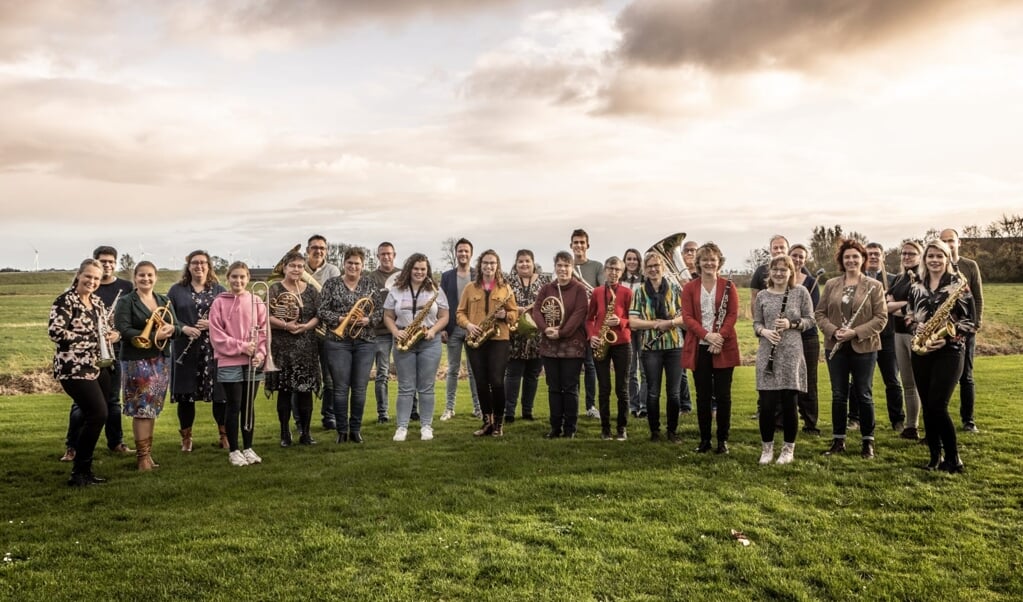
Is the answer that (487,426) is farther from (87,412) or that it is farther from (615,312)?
(87,412)

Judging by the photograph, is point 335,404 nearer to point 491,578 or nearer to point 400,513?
point 400,513

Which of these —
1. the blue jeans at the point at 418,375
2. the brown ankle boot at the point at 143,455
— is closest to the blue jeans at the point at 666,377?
the blue jeans at the point at 418,375

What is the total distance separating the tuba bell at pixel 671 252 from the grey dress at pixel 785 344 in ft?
5.15

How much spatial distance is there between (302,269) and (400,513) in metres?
4.10

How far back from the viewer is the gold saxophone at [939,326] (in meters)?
6.91

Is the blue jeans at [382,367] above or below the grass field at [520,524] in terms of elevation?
above

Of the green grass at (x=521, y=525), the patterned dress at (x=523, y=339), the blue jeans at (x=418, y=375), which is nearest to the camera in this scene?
the green grass at (x=521, y=525)

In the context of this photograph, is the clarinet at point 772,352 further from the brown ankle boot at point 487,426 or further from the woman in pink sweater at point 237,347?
the woman in pink sweater at point 237,347

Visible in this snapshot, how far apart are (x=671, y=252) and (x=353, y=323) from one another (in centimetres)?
447

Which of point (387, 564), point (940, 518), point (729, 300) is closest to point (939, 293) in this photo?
point (729, 300)

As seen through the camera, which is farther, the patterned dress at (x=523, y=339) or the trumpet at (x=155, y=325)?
the patterned dress at (x=523, y=339)

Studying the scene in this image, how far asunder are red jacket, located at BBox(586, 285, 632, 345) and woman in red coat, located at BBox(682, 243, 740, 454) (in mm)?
915

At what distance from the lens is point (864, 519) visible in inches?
223

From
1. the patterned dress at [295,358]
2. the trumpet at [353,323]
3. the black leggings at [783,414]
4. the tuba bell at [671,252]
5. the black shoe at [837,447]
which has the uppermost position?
the tuba bell at [671,252]
